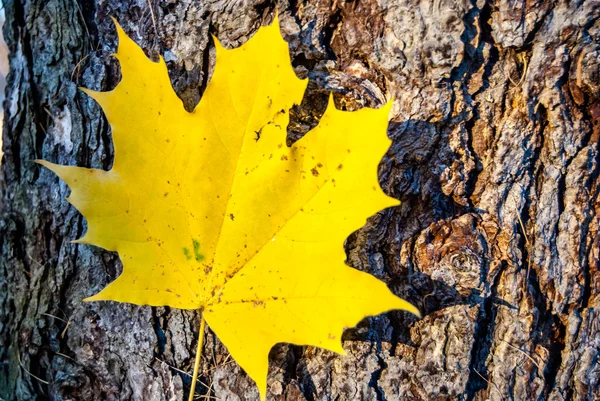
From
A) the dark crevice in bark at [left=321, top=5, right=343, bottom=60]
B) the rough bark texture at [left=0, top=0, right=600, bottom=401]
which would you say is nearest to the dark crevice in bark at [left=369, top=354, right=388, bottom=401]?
the rough bark texture at [left=0, top=0, right=600, bottom=401]

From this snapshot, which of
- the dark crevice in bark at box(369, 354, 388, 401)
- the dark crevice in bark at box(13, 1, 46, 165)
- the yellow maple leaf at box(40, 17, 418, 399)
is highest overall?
the dark crevice in bark at box(13, 1, 46, 165)

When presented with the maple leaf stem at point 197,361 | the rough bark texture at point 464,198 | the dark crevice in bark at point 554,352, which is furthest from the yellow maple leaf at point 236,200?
the dark crevice in bark at point 554,352

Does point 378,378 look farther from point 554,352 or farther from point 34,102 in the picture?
point 34,102

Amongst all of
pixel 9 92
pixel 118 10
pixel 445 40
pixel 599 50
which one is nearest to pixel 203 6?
pixel 118 10

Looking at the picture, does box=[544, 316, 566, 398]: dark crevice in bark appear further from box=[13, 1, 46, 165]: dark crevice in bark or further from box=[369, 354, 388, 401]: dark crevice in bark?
box=[13, 1, 46, 165]: dark crevice in bark

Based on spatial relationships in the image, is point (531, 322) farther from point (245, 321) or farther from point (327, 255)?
point (245, 321)

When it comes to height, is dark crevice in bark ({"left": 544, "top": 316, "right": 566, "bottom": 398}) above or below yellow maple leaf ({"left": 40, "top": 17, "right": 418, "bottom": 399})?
below

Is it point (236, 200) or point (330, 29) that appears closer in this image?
point (236, 200)

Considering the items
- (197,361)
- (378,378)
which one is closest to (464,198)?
(378,378)

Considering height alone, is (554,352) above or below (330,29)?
below
